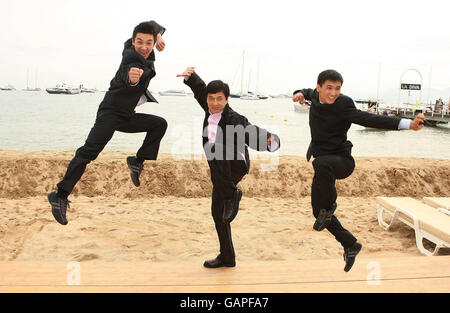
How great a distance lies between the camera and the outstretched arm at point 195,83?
13.5 feet

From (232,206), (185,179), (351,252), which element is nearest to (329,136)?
(232,206)

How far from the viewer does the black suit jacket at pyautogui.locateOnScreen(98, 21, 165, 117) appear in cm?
374

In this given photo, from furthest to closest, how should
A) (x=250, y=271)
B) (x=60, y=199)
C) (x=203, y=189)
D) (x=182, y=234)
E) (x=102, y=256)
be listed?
(x=203, y=189) → (x=182, y=234) → (x=102, y=256) → (x=250, y=271) → (x=60, y=199)

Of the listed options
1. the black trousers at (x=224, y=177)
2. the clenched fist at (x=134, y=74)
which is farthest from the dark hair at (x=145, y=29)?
the black trousers at (x=224, y=177)

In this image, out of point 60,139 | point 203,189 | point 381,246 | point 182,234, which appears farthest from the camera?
point 60,139

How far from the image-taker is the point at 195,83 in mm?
4125

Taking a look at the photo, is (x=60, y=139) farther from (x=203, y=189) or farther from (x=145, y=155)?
(x=145, y=155)

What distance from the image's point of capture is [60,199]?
12.3ft

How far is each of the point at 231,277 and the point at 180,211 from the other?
6.70 metres

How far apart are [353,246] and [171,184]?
897 centimetres

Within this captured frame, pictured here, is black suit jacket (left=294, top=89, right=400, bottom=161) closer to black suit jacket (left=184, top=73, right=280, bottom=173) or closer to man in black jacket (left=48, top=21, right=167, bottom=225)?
black suit jacket (left=184, top=73, right=280, bottom=173)

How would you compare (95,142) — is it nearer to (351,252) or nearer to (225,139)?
(225,139)

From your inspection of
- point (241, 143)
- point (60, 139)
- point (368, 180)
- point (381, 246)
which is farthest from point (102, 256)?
point (60, 139)

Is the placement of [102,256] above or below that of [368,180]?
below
